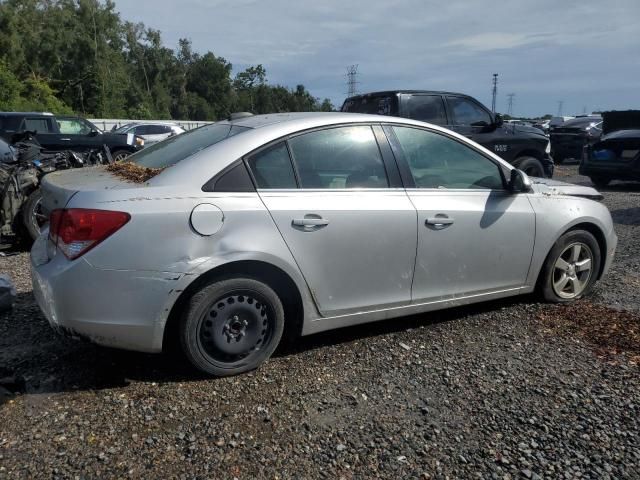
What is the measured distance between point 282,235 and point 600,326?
256cm

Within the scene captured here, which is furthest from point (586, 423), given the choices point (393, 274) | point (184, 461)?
point (184, 461)

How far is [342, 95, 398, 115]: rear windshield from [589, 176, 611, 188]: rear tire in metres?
6.29

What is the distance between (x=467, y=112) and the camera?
933 centimetres

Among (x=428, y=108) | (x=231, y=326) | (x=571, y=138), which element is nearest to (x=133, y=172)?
(x=231, y=326)

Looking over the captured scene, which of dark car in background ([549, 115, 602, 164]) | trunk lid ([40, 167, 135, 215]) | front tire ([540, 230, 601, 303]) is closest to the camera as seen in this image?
trunk lid ([40, 167, 135, 215])

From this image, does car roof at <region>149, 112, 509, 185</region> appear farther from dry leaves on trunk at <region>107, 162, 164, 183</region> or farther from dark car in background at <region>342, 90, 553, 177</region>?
dark car in background at <region>342, 90, 553, 177</region>

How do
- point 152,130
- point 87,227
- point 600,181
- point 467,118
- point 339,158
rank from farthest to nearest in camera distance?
point 152,130 → point 600,181 → point 467,118 → point 339,158 → point 87,227

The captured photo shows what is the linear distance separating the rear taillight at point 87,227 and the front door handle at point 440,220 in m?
1.93

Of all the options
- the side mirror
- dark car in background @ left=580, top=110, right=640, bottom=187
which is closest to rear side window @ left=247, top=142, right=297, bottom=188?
the side mirror

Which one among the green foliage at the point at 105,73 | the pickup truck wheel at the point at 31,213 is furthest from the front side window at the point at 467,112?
the green foliage at the point at 105,73

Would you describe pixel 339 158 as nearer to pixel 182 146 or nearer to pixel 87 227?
pixel 182 146

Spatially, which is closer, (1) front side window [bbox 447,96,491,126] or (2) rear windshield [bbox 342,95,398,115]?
(2) rear windshield [bbox 342,95,398,115]

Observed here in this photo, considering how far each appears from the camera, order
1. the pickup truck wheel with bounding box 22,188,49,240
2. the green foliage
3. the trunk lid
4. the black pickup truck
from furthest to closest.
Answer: the green foliage < the black pickup truck < the pickup truck wheel with bounding box 22,188,49,240 < the trunk lid

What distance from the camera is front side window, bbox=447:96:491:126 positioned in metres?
9.16
